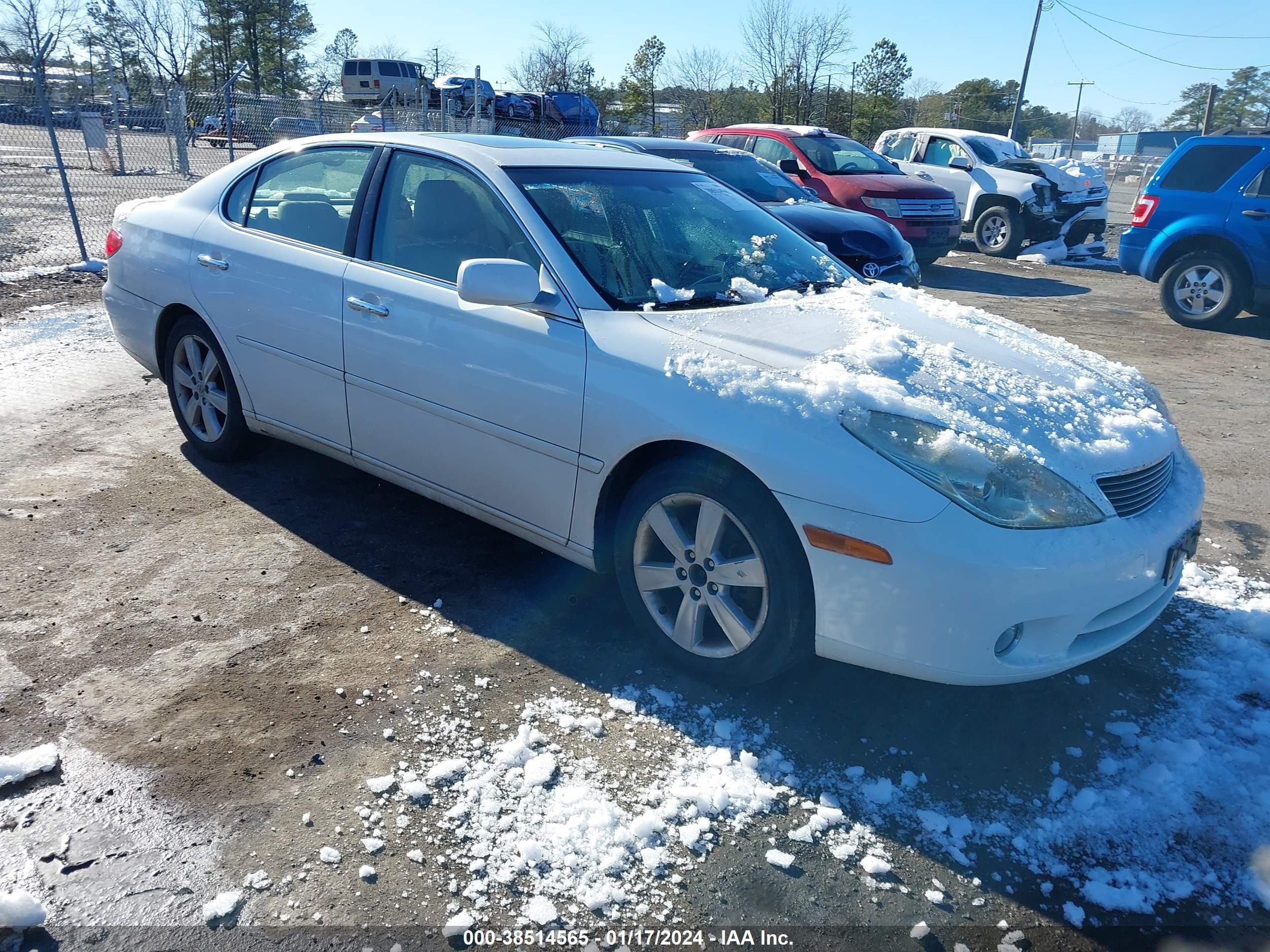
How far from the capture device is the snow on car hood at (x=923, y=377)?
2.83 metres

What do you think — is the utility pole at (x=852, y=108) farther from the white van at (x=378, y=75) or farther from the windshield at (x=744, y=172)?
the windshield at (x=744, y=172)

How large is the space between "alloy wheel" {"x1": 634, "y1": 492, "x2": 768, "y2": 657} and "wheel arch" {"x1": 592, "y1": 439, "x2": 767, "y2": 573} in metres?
0.13

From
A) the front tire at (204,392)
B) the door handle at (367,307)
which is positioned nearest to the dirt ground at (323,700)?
the front tire at (204,392)

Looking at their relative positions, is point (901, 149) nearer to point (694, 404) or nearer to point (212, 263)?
point (212, 263)

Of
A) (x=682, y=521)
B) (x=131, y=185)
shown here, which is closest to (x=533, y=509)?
(x=682, y=521)

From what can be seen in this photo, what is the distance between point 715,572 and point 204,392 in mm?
2993

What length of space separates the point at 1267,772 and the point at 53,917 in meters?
3.30

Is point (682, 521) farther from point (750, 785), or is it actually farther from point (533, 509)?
point (750, 785)

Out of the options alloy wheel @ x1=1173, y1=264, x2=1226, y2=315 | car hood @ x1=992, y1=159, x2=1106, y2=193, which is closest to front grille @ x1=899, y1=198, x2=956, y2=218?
alloy wheel @ x1=1173, y1=264, x2=1226, y2=315

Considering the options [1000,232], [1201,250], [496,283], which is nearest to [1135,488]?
[496,283]

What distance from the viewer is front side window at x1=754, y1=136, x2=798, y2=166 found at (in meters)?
13.0

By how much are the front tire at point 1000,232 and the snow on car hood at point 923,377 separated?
12548 mm

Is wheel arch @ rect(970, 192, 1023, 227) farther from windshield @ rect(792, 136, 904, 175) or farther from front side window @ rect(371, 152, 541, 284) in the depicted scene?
front side window @ rect(371, 152, 541, 284)

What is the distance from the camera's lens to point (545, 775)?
2684 mm
